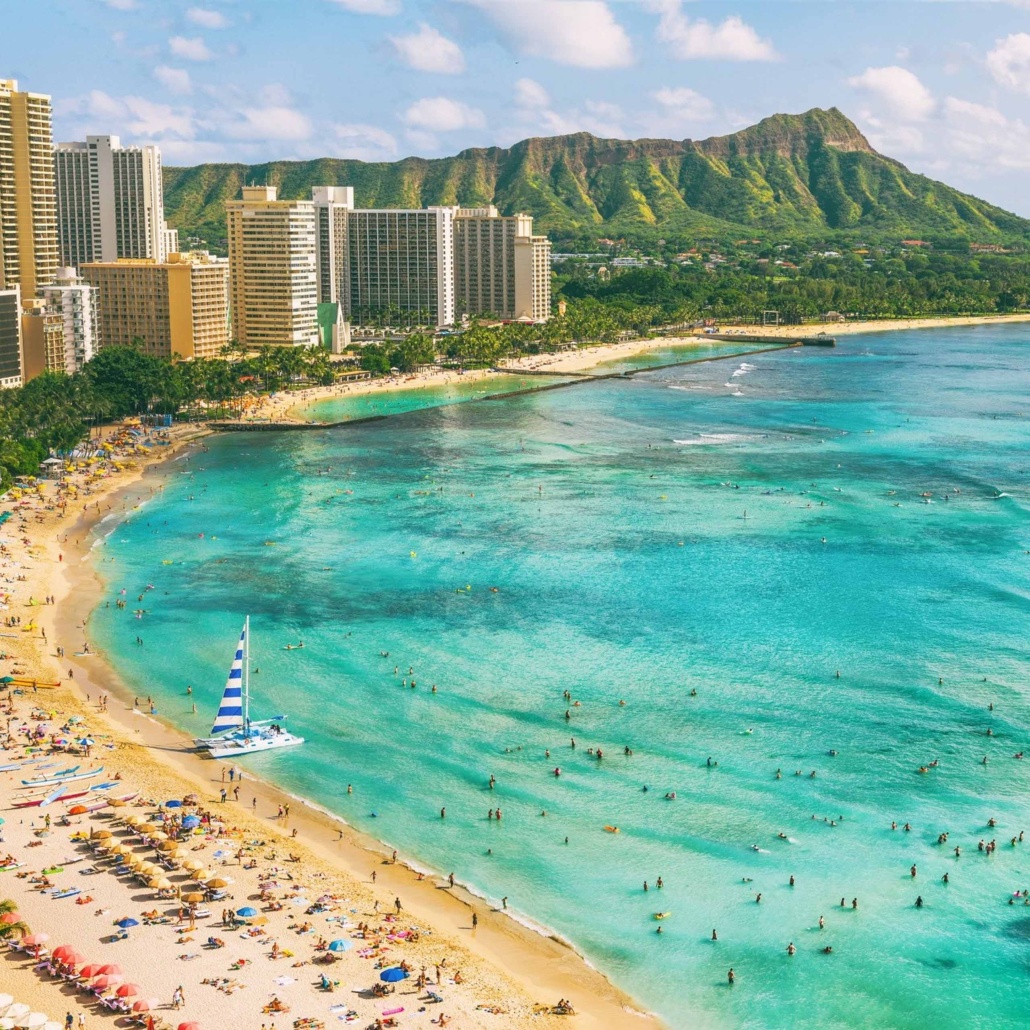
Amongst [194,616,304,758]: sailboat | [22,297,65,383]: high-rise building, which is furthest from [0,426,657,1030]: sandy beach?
[22,297,65,383]: high-rise building

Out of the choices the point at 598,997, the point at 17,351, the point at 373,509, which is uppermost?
the point at 17,351

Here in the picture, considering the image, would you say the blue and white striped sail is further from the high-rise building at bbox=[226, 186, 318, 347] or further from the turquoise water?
the high-rise building at bbox=[226, 186, 318, 347]

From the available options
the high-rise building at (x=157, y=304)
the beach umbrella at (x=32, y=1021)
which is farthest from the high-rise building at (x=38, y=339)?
the beach umbrella at (x=32, y=1021)

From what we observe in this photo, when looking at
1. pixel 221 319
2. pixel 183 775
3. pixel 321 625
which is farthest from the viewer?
pixel 221 319

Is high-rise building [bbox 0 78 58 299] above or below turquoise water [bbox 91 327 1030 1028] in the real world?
above

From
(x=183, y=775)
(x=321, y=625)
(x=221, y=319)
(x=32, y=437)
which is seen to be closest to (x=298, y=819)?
(x=183, y=775)

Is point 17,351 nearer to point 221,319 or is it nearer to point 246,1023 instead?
point 221,319

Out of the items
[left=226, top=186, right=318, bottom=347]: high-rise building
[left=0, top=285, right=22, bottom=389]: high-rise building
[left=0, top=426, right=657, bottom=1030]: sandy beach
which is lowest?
[left=0, top=426, right=657, bottom=1030]: sandy beach
